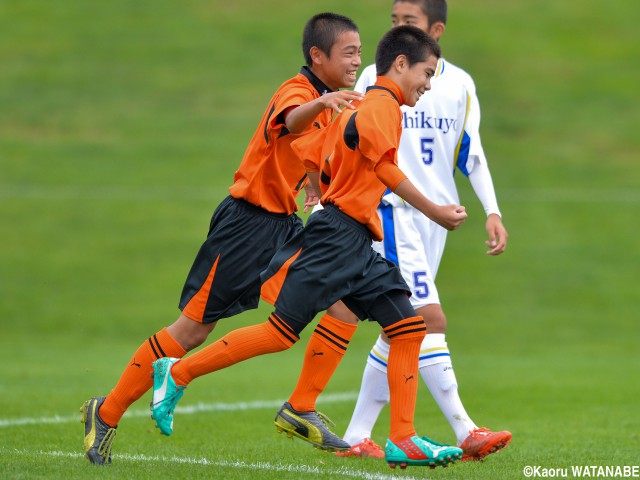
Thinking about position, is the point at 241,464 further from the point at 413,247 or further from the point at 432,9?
the point at 432,9

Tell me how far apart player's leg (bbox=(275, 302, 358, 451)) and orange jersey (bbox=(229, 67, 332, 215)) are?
0.69 meters

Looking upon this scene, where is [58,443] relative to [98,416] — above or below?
below

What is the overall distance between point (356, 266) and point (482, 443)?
54.0 inches

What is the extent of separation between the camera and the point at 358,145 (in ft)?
18.1

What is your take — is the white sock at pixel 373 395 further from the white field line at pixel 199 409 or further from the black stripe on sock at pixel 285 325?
the white field line at pixel 199 409

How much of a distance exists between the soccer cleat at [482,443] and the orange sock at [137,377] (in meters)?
1.70

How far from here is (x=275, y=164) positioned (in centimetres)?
621

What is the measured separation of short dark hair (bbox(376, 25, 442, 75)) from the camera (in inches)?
226

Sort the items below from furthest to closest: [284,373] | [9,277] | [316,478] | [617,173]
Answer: [617,173] < [9,277] < [284,373] < [316,478]

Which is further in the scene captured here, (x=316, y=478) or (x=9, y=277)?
(x=9, y=277)

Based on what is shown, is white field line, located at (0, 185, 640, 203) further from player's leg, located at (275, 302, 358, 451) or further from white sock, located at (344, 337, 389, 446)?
player's leg, located at (275, 302, 358, 451)

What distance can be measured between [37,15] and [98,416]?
94.3 ft

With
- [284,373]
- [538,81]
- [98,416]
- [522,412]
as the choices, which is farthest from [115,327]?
[538,81]

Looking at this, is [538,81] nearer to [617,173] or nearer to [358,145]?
[617,173]
